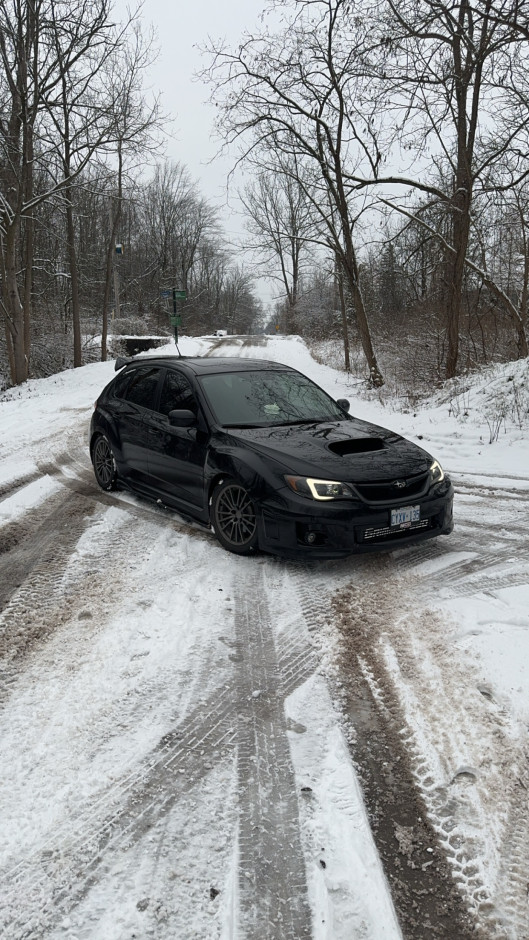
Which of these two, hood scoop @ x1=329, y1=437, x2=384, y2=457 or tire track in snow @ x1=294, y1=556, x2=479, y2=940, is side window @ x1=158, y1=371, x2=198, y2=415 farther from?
tire track in snow @ x1=294, y1=556, x2=479, y2=940

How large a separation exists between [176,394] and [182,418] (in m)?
0.63

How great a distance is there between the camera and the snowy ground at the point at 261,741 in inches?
76.3

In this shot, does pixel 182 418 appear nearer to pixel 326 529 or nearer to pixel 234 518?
pixel 234 518

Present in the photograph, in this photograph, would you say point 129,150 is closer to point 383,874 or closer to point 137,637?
point 137,637

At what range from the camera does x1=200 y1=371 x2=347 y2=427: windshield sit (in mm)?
5559

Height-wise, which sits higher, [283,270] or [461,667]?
[283,270]

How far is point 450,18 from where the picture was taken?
12.0 m

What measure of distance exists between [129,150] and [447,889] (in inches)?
938

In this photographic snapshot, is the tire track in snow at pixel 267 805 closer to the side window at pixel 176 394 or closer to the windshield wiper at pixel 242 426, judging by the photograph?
the windshield wiper at pixel 242 426

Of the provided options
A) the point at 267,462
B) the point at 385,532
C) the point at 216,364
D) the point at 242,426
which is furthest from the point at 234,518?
the point at 216,364

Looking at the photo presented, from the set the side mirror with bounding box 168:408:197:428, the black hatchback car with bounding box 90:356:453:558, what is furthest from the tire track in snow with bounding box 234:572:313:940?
the side mirror with bounding box 168:408:197:428

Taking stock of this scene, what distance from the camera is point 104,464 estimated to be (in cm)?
715

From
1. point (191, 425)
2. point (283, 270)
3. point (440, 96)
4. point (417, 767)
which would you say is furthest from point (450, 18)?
point (283, 270)

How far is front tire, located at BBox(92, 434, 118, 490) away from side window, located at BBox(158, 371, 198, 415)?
1.18 m
